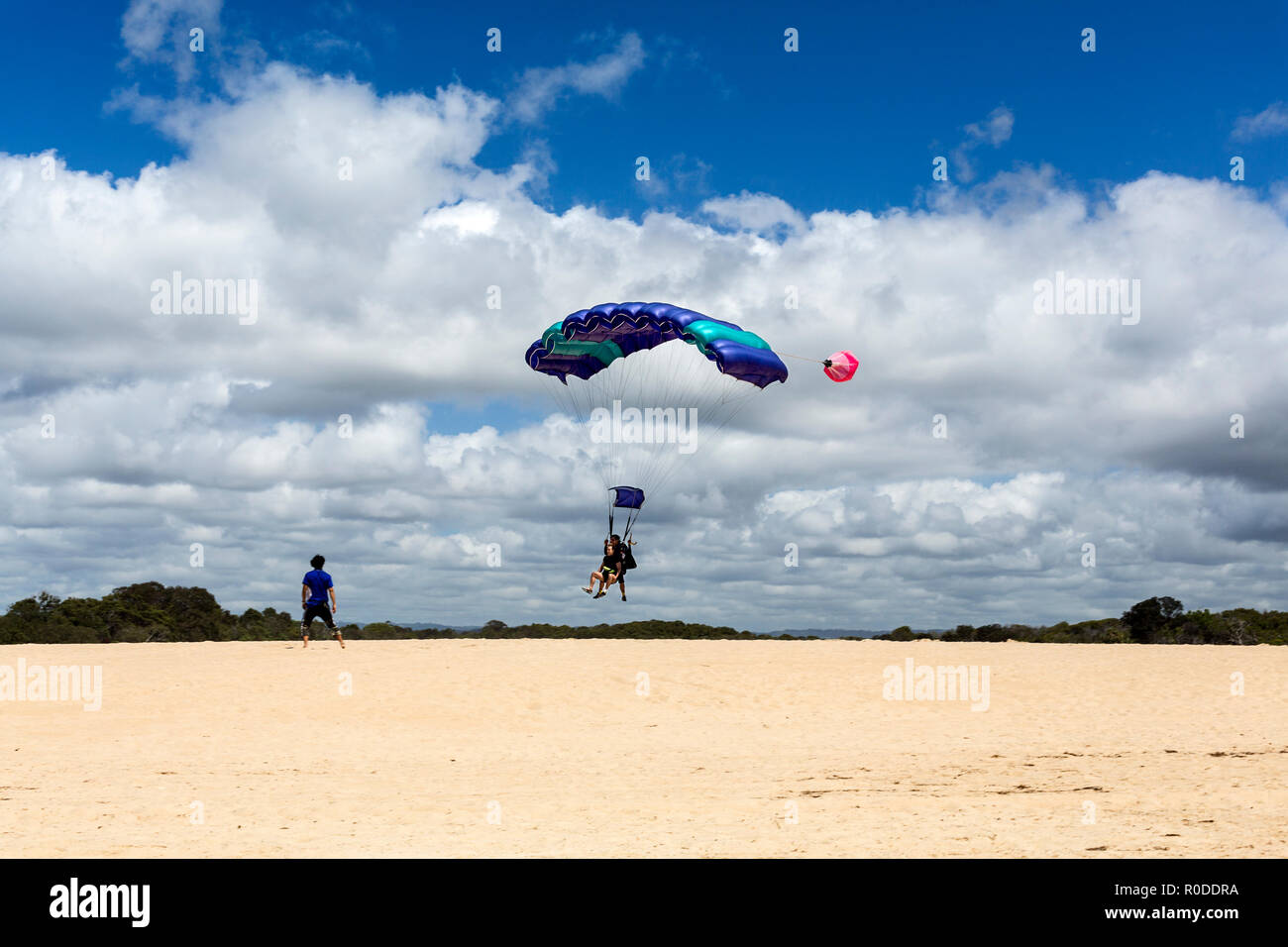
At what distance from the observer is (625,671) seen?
25812 mm

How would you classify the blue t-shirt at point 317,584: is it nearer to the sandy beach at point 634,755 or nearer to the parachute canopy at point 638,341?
the sandy beach at point 634,755

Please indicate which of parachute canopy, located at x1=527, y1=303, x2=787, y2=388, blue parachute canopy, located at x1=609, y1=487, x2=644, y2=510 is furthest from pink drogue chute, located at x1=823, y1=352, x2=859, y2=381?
blue parachute canopy, located at x1=609, y1=487, x2=644, y2=510

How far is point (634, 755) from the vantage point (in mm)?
16750

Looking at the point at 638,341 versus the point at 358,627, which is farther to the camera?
the point at 358,627

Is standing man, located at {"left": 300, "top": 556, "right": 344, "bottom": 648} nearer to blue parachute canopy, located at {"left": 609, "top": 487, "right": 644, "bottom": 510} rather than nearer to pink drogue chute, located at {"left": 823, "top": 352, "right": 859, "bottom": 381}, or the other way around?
blue parachute canopy, located at {"left": 609, "top": 487, "right": 644, "bottom": 510}

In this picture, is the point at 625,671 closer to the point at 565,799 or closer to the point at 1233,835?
the point at 565,799

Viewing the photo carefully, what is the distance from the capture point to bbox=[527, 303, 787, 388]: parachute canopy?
19.8 m

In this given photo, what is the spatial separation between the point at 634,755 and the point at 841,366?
336 inches

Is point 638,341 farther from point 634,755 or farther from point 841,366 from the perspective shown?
point 634,755

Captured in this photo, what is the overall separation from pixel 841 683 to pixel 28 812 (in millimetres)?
18408

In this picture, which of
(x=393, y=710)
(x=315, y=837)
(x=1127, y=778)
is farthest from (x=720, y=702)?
(x=315, y=837)

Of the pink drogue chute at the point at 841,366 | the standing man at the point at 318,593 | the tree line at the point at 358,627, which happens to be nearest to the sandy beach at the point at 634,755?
the standing man at the point at 318,593

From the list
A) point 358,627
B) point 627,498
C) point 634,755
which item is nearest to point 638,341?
point 627,498

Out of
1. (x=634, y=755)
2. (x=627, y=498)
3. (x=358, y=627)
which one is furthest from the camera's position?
(x=358, y=627)
